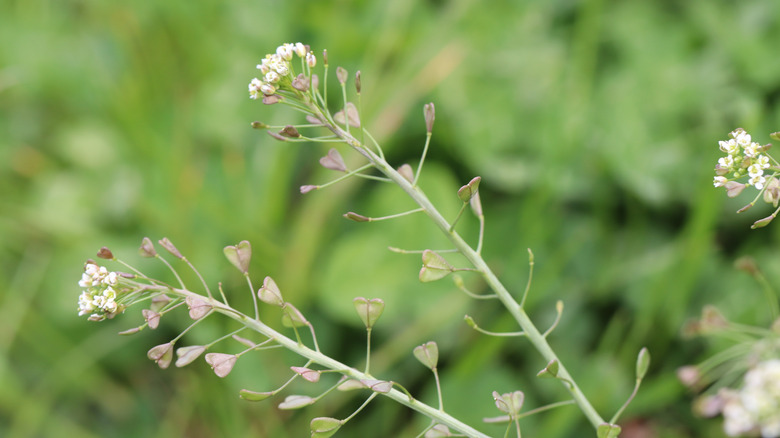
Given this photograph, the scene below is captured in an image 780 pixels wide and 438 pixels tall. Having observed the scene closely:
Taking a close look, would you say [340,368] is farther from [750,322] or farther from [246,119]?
[246,119]

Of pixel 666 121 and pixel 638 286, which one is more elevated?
pixel 666 121

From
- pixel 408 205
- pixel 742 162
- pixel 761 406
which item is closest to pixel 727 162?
pixel 742 162

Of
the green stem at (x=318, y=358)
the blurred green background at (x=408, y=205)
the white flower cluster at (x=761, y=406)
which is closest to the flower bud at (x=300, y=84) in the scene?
the green stem at (x=318, y=358)

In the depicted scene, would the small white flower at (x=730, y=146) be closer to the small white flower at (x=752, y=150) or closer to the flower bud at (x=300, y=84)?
the small white flower at (x=752, y=150)

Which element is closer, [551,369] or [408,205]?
[551,369]

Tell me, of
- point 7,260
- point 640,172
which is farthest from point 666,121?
point 7,260

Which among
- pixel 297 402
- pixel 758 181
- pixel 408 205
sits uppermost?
pixel 758 181

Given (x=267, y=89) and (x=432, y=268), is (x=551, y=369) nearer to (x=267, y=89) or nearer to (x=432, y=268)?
(x=432, y=268)

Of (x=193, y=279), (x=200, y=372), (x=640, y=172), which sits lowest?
(x=200, y=372)
